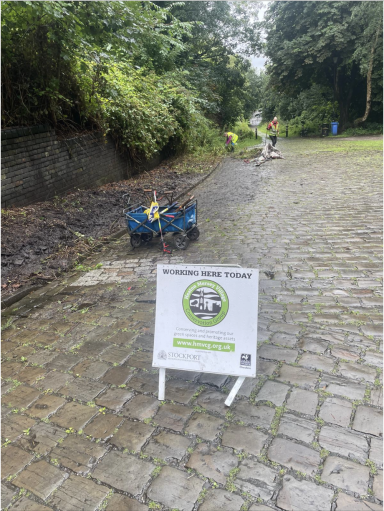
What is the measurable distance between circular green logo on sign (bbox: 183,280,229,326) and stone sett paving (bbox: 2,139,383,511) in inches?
24.8

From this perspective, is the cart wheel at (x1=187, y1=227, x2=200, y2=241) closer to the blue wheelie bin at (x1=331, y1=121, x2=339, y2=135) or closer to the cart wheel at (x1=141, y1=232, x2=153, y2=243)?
the cart wheel at (x1=141, y1=232, x2=153, y2=243)

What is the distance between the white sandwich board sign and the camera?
2838mm

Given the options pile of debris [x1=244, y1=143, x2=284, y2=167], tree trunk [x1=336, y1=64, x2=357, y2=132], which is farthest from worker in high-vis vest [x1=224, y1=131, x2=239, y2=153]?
tree trunk [x1=336, y1=64, x2=357, y2=132]

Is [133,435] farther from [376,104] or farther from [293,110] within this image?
[293,110]

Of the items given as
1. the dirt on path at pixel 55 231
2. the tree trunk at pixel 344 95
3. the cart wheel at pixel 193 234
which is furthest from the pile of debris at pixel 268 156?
the tree trunk at pixel 344 95

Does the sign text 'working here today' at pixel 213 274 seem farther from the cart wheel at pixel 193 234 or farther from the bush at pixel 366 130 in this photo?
the bush at pixel 366 130

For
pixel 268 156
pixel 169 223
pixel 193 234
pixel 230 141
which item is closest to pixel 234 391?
pixel 169 223

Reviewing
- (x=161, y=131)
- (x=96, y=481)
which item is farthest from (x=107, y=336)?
(x=161, y=131)

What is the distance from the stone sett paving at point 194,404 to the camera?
7.18 ft

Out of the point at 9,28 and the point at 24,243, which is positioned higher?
the point at 9,28

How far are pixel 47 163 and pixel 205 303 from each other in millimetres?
7014

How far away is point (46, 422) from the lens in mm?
2795

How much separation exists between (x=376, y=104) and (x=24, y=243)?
3182cm

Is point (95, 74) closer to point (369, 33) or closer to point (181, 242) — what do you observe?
point (181, 242)
